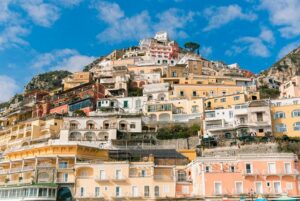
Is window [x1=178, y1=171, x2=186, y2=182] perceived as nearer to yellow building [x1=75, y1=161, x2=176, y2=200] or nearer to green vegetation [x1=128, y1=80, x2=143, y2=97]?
yellow building [x1=75, y1=161, x2=176, y2=200]

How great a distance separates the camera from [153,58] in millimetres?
128125

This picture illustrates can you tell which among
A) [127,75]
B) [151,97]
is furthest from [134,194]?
[127,75]

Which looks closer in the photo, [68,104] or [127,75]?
[68,104]

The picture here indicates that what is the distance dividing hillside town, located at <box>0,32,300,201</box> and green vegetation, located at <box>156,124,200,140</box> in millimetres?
189

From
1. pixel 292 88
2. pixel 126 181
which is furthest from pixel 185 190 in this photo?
pixel 292 88

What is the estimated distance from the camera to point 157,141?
67.4 meters

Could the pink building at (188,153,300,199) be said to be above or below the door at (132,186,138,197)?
above

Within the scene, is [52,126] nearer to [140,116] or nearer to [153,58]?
[140,116]

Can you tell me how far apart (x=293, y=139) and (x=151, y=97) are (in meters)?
35.8

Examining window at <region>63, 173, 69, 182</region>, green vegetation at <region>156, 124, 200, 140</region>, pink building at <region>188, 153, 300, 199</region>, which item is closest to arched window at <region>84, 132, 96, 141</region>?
green vegetation at <region>156, 124, 200, 140</region>

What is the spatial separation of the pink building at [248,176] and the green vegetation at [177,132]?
20029mm

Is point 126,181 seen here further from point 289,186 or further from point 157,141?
point 289,186

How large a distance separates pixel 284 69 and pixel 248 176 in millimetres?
86233

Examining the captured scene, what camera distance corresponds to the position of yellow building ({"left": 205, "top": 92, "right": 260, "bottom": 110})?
78188 mm
